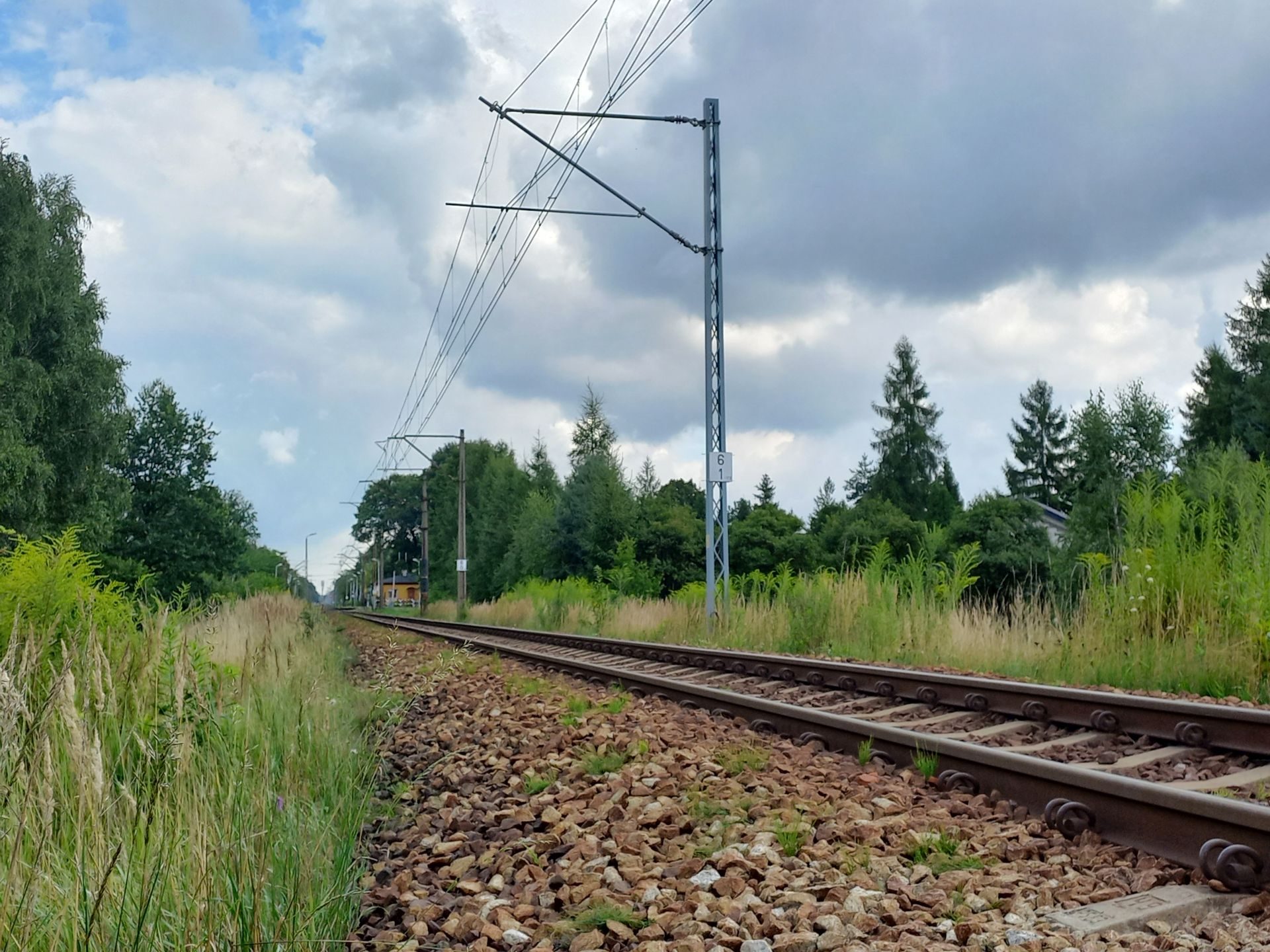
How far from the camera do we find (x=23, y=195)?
91.1 feet

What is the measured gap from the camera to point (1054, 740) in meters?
5.90

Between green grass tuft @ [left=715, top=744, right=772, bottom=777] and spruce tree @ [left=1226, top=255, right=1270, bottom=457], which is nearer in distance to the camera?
green grass tuft @ [left=715, top=744, right=772, bottom=777]

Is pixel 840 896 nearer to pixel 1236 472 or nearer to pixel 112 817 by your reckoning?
pixel 112 817

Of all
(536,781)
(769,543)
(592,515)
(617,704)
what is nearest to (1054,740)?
(536,781)

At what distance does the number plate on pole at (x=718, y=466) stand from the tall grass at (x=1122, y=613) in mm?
2518

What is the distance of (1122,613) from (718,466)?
8240 mm

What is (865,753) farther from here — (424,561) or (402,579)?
(402,579)

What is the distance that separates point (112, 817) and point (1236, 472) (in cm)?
1044

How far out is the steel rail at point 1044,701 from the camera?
539 cm

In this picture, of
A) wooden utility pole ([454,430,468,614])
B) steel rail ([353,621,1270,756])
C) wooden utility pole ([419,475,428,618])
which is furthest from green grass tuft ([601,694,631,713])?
wooden utility pole ([419,475,428,618])

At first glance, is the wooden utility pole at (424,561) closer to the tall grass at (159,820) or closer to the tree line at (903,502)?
the tree line at (903,502)

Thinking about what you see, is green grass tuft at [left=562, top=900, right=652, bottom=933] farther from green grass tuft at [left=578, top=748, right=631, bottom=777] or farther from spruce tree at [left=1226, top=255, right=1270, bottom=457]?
spruce tree at [left=1226, top=255, right=1270, bottom=457]

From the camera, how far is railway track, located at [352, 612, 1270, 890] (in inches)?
142

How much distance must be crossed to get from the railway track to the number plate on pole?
5.95 meters
